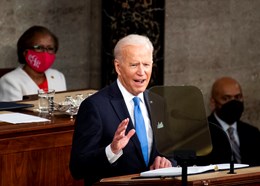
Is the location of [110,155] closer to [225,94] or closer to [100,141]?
[100,141]

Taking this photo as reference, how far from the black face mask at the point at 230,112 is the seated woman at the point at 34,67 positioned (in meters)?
1.53

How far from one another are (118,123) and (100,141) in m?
0.16

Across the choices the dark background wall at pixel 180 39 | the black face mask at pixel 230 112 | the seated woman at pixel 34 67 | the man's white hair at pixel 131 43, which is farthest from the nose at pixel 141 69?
the dark background wall at pixel 180 39

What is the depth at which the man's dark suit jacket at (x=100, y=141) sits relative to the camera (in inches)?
223

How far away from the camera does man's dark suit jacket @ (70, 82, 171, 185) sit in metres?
5.67

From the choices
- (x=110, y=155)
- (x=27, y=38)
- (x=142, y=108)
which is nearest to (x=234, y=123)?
(x=27, y=38)

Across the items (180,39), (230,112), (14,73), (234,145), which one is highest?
(180,39)

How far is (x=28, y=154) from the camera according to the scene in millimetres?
6797

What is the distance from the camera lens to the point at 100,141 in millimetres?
5785

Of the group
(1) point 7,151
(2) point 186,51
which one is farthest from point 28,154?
(2) point 186,51

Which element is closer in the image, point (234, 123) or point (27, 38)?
point (27, 38)

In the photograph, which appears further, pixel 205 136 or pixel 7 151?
pixel 7 151

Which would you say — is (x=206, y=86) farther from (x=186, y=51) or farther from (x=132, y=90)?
(x=132, y=90)

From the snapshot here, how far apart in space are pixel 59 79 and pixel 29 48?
384 mm
